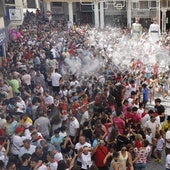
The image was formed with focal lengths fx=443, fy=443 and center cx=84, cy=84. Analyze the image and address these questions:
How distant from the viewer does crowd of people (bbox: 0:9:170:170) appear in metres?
9.09

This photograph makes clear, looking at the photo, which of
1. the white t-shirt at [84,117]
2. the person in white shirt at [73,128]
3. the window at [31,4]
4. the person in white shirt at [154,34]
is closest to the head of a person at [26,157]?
the person in white shirt at [73,128]

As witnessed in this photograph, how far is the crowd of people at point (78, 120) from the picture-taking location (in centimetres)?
909

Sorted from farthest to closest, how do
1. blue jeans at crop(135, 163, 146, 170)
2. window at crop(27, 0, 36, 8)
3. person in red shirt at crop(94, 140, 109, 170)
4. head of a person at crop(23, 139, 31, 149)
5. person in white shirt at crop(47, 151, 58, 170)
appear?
window at crop(27, 0, 36, 8) < blue jeans at crop(135, 163, 146, 170) < person in red shirt at crop(94, 140, 109, 170) < head of a person at crop(23, 139, 31, 149) < person in white shirt at crop(47, 151, 58, 170)

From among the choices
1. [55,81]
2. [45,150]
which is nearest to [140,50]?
[55,81]

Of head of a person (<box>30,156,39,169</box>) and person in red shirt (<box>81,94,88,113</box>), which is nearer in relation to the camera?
head of a person (<box>30,156,39,169</box>)

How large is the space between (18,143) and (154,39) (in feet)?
72.4

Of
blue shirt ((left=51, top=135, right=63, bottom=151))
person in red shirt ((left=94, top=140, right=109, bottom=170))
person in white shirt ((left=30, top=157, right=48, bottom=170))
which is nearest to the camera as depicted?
person in white shirt ((left=30, top=157, right=48, bottom=170))

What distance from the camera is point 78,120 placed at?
1214cm

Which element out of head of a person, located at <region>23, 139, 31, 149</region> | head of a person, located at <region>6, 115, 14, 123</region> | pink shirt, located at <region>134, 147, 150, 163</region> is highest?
head of a person, located at <region>6, 115, 14, 123</region>

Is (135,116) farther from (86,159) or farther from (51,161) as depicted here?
(51,161)

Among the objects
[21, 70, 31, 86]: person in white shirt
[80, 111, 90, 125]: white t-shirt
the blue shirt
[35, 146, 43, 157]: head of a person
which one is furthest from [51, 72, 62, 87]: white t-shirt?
[35, 146, 43, 157]: head of a person

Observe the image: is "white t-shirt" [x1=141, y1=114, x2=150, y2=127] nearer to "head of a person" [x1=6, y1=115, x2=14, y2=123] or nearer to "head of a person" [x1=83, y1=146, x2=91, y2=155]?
"head of a person" [x1=83, y1=146, x2=91, y2=155]

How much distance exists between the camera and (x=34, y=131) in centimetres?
955

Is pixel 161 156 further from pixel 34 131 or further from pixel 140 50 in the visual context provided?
pixel 140 50
